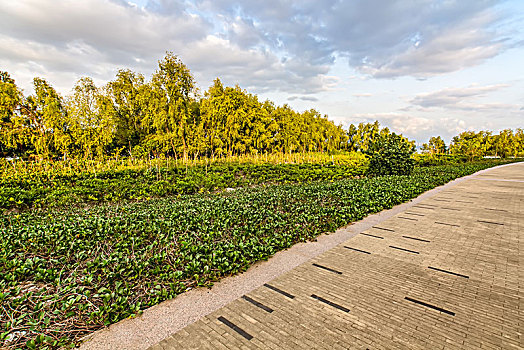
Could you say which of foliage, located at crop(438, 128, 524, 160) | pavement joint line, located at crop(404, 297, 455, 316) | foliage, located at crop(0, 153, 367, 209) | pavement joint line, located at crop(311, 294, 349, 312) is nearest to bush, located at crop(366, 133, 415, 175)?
foliage, located at crop(0, 153, 367, 209)

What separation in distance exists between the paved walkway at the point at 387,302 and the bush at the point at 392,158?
6.87 m

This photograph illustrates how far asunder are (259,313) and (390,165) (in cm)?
1016

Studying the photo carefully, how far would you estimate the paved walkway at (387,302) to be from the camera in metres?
1.89

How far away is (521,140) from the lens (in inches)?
1469

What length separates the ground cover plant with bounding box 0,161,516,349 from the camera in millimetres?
2051

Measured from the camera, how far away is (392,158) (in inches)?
418

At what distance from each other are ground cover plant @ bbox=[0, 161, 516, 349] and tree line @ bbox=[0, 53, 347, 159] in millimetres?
7719

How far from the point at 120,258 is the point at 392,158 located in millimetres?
10672

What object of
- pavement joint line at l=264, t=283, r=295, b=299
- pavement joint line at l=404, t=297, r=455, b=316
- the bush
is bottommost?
pavement joint line at l=264, t=283, r=295, b=299

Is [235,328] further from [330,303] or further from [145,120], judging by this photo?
[145,120]

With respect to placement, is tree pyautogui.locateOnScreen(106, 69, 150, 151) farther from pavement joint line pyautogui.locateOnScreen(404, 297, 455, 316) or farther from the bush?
pavement joint line pyautogui.locateOnScreen(404, 297, 455, 316)

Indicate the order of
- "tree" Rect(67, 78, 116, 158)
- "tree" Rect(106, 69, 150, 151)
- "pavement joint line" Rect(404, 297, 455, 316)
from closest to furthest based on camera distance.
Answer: "pavement joint line" Rect(404, 297, 455, 316)
"tree" Rect(67, 78, 116, 158)
"tree" Rect(106, 69, 150, 151)

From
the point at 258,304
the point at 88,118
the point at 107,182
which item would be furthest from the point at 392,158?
the point at 88,118

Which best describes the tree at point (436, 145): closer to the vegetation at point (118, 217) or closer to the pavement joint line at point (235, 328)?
the vegetation at point (118, 217)
